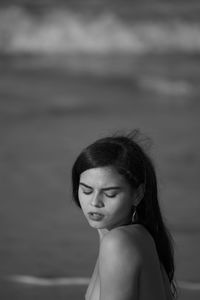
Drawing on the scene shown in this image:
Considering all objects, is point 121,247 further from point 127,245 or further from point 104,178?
point 104,178

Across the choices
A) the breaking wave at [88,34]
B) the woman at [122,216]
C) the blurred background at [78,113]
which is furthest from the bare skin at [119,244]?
the breaking wave at [88,34]

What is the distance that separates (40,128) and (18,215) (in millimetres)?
1889

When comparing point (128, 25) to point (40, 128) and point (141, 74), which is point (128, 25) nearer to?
point (141, 74)

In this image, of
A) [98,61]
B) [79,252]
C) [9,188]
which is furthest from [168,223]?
[98,61]

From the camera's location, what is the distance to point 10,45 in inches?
352

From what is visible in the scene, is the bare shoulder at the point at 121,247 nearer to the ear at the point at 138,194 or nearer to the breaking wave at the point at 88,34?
the ear at the point at 138,194

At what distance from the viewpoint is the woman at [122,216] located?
1.58m

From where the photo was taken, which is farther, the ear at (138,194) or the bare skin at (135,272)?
the ear at (138,194)

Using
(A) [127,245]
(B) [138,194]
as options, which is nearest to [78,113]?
(B) [138,194]

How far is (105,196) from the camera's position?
5.47 ft

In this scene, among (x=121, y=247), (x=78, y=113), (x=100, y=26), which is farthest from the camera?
(x=100, y=26)

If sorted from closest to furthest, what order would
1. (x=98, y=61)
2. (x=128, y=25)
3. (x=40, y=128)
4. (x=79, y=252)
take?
1. (x=79, y=252)
2. (x=40, y=128)
3. (x=98, y=61)
4. (x=128, y=25)

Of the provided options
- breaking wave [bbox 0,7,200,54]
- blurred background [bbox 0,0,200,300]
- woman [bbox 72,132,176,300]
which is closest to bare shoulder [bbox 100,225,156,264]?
woman [bbox 72,132,176,300]

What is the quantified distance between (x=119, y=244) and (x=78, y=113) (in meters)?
4.70
